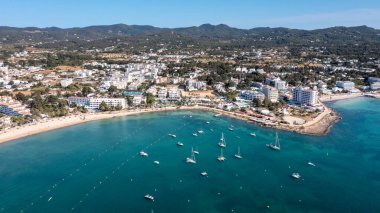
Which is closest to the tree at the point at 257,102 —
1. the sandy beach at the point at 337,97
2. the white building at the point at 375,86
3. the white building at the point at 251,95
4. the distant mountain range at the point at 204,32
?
the white building at the point at 251,95

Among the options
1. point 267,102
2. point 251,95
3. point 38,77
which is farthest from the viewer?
point 38,77

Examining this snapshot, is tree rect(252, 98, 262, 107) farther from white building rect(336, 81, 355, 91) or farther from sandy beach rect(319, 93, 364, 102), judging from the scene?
white building rect(336, 81, 355, 91)

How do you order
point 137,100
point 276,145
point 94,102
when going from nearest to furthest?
point 276,145
point 94,102
point 137,100

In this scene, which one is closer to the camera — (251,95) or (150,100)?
(150,100)

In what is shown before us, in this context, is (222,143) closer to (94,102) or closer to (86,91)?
(94,102)

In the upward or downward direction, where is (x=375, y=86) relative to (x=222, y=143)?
upward

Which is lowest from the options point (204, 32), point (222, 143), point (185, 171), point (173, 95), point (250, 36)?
point (185, 171)

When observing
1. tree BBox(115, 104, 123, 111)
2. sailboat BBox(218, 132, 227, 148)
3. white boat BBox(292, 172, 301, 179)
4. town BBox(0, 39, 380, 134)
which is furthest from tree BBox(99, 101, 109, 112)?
white boat BBox(292, 172, 301, 179)

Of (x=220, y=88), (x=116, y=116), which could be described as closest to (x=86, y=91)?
(x=116, y=116)
